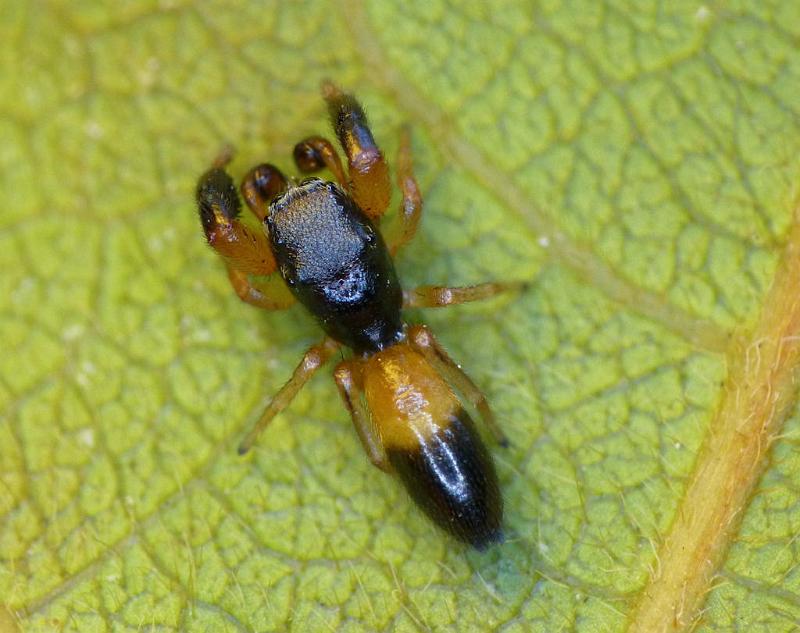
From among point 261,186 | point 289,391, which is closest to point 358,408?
point 289,391

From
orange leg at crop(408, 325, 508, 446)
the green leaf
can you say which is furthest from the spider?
the green leaf

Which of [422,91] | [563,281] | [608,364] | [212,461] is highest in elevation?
[422,91]

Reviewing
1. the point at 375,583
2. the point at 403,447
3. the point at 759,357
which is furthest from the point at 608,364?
the point at 375,583

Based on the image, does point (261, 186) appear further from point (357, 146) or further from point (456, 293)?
point (456, 293)

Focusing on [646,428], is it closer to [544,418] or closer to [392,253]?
[544,418]

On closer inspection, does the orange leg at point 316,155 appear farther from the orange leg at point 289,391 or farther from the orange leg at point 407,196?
the orange leg at point 289,391

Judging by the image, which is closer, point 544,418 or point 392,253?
point 544,418
